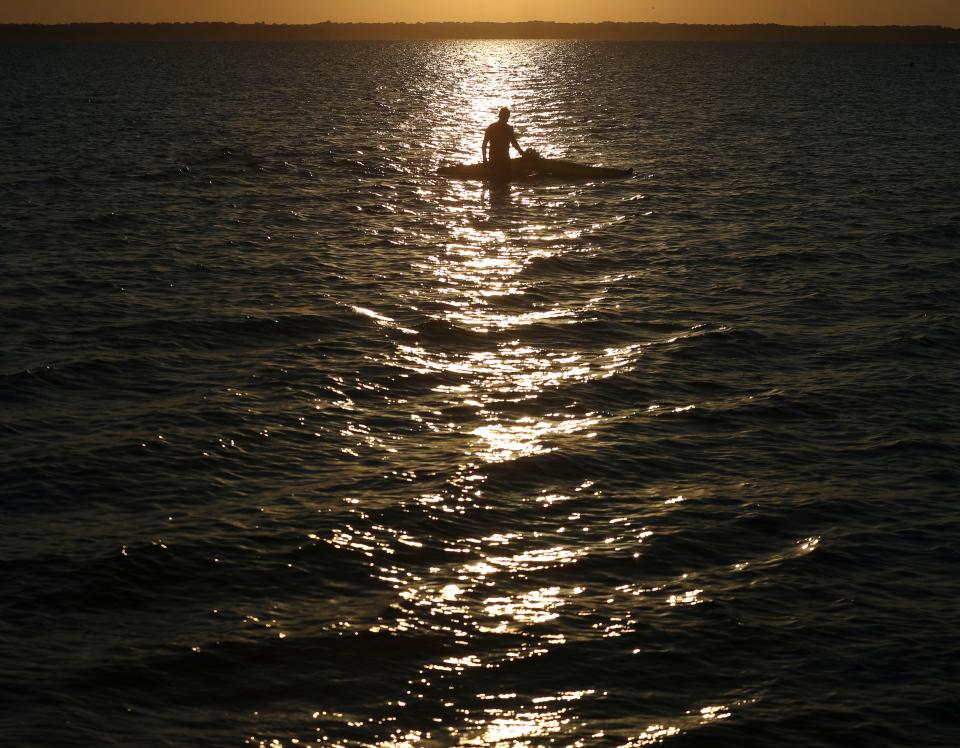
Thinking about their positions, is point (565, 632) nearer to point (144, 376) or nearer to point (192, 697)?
point (192, 697)

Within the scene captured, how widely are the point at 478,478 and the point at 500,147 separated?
25.9 meters

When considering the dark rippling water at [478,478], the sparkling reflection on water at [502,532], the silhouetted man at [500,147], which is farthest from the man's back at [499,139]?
the sparkling reflection on water at [502,532]

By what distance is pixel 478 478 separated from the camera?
46.0 ft

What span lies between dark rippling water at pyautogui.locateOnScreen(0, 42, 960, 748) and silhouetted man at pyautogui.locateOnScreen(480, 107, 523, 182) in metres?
5.36

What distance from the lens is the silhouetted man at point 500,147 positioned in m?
38.4

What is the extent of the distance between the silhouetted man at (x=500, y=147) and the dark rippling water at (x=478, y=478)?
17.6ft

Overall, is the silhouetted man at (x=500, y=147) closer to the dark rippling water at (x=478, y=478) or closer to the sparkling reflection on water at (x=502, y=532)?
the dark rippling water at (x=478, y=478)

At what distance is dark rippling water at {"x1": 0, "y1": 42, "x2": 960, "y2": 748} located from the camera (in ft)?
31.9

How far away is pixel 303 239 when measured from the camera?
30062mm

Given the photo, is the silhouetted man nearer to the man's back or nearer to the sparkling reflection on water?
the man's back

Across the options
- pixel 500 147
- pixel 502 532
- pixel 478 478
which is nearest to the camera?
pixel 502 532

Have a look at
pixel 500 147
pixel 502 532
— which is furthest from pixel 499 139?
pixel 502 532

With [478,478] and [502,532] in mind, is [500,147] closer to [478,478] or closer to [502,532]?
[478,478]

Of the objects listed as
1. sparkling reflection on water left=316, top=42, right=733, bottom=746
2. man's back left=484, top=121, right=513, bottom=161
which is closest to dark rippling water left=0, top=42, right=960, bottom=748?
sparkling reflection on water left=316, top=42, right=733, bottom=746
